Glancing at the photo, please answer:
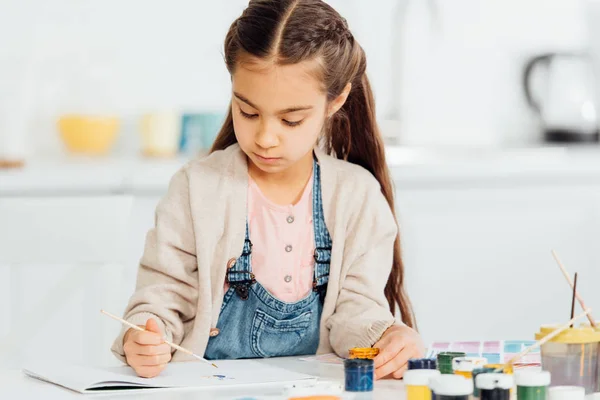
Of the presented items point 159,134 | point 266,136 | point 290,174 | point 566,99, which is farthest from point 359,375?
point 566,99

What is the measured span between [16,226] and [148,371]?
0.87 metres

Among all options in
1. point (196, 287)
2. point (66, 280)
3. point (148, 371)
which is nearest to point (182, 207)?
point (196, 287)

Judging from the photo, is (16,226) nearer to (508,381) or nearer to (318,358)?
(318,358)

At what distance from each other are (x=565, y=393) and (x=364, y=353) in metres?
0.35

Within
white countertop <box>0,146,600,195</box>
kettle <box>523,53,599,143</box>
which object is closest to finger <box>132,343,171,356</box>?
white countertop <box>0,146,600,195</box>

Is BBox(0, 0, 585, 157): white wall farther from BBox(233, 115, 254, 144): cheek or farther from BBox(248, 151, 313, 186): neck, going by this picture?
BBox(233, 115, 254, 144): cheek

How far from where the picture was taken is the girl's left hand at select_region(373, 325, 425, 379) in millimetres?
1469

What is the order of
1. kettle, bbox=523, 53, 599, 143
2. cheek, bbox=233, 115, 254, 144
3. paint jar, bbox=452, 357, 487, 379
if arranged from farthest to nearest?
kettle, bbox=523, 53, 599, 143 → cheek, bbox=233, 115, 254, 144 → paint jar, bbox=452, 357, 487, 379

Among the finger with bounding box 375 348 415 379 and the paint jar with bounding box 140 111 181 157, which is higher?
Answer: the paint jar with bounding box 140 111 181 157

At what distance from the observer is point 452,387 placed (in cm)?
114

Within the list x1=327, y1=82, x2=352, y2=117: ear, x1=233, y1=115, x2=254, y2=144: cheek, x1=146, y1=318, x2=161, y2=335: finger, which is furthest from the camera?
x1=327, y1=82, x2=352, y2=117: ear

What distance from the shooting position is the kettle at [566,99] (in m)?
3.42

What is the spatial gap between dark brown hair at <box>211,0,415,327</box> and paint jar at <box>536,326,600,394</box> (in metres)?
0.57

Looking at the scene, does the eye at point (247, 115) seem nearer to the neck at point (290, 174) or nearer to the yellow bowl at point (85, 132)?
the neck at point (290, 174)
